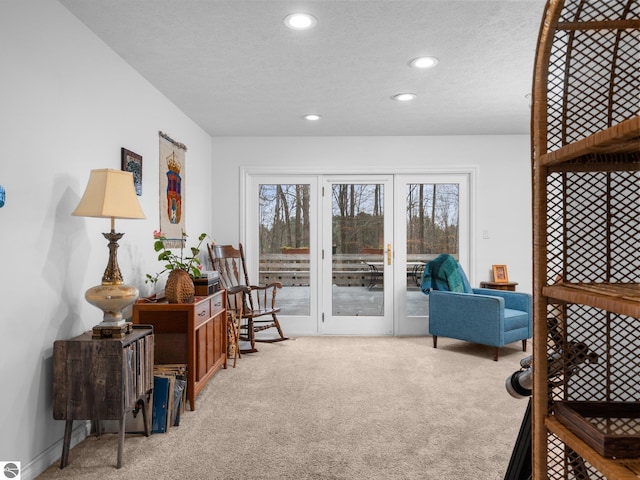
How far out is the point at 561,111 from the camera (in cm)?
99

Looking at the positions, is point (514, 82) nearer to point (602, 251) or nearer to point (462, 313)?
point (462, 313)

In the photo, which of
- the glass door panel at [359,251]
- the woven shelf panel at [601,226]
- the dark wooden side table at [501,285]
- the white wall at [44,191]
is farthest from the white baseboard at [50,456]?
the dark wooden side table at [501,285]

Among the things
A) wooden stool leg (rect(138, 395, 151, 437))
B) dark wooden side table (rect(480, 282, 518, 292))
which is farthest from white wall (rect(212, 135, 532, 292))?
wooden stool leg (rect(138, 395, 151, 437))

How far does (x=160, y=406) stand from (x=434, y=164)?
13.5ft

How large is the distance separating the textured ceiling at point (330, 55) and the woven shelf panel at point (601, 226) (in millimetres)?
1890

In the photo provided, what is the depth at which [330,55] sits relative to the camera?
10.4 feet

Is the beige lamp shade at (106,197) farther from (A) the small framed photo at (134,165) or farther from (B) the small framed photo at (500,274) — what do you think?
(B) the small framed photo at (500,274)

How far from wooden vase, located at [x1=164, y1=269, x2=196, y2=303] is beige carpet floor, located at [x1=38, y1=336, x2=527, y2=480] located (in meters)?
0.78

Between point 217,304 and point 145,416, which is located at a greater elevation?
point 217,304

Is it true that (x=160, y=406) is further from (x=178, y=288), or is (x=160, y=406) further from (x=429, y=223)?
(x=429, y=223)

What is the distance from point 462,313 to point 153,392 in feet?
10.1

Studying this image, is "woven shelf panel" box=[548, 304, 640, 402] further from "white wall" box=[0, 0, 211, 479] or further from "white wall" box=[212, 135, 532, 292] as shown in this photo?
"white wall" box=[212, 135, 532, 292]

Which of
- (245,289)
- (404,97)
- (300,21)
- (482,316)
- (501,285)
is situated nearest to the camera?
(300,21)

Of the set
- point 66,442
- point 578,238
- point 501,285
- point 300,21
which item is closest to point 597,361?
point 578,238
